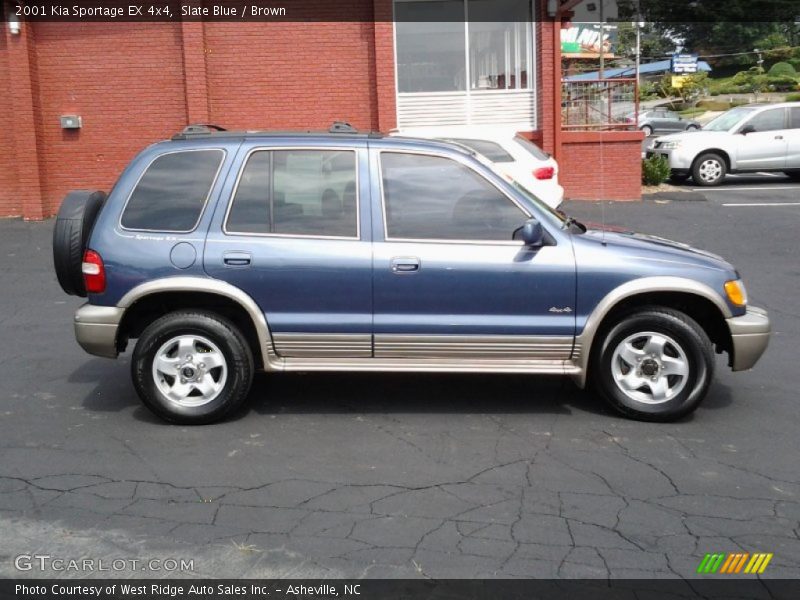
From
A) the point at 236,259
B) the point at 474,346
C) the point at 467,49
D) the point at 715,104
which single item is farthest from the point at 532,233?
the point at 715,104

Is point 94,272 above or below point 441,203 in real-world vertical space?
below

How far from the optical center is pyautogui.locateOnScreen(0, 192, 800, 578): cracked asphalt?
450 cm

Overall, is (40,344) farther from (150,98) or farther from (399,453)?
(150,98)

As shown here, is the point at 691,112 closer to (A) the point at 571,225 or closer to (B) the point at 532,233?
(A) the point at 571,225

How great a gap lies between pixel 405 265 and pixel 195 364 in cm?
151

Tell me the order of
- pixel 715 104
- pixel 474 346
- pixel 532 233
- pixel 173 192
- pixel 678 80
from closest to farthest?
pixel 532 233
pixel 474 346
pixel 173 192
pixel 715 104
pixel 678 80

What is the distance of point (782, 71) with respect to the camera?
53.1 m

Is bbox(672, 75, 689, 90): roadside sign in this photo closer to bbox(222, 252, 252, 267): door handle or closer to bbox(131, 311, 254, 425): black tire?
bbox(222, 252, 252, 267): door handle

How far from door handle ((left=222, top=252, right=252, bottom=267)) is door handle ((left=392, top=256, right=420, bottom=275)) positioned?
93 centimetres

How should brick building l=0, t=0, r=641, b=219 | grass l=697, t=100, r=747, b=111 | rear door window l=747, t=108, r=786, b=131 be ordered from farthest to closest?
1. grass l=697, t=100, r=747, b=111
2. rear door window l=747, t=108, r=786, b=131
3. brick building l=0, t=0, r=641, b=219

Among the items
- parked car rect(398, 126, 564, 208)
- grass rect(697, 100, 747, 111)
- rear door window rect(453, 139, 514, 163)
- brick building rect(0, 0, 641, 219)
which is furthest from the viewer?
grass rect(697, 100, 747, 111)

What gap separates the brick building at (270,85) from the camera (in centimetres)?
1608

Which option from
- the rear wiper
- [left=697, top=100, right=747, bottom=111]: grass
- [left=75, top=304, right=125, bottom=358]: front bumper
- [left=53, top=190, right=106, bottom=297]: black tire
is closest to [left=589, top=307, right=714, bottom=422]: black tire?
the rear wiper

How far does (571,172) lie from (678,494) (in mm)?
12463
